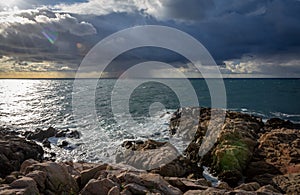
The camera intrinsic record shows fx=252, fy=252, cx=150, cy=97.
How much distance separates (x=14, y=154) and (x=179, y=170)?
14975 millimetres

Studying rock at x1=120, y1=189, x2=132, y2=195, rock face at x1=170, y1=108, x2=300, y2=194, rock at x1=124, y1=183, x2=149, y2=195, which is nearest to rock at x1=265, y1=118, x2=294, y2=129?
rock face at x1=170, y1=108, x2=300, y2=194

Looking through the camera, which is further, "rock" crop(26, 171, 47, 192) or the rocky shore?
the rocky shore

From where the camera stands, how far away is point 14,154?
23.0 meters

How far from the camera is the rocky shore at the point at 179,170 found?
1129cm

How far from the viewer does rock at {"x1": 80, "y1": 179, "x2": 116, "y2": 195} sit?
1093 centimetres

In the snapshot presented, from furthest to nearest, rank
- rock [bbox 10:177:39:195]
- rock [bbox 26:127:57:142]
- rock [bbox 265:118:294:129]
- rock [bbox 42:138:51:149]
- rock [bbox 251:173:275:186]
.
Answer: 1. rock [bbox 265:118:294:129]
2. rock [bbox 26:127:57:142]
3. rock [bbox 42:138:51:149]
4. rock [bbox 251:173:275:186]
5. rock [bbox 10:177:39:195]

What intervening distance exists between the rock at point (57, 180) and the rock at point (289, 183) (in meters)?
13.7

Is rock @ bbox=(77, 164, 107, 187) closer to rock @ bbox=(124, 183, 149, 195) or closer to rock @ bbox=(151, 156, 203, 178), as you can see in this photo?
rock @ bbox=(124, 183, 149, 195)

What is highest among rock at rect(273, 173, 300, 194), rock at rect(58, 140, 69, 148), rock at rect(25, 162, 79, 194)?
rock at rect(25, 162, 79, 194)

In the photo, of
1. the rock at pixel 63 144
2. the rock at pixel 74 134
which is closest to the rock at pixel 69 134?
the rock at pixel 74 134

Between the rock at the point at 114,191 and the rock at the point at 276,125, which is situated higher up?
the rock at the point at 276,125

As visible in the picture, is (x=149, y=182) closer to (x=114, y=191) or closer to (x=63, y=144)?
(x=114, y=191)

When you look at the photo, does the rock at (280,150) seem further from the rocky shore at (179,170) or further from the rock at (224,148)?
the rock at (224,148)

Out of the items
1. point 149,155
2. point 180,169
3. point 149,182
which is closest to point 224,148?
point 180,169
